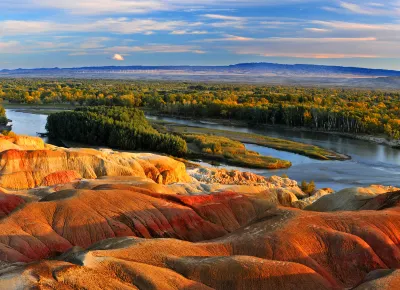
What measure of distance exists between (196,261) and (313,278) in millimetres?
5106

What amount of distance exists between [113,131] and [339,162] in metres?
34.4

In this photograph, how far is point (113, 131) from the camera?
7956 cm

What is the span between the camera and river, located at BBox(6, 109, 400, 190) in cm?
6047

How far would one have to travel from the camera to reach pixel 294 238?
2531cm

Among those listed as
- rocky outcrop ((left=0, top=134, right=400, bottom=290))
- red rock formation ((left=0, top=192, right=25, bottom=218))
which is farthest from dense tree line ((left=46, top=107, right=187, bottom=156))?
red rock formation ((left=0, top=192, right=25, bottom=218))

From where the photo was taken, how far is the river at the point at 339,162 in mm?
60469

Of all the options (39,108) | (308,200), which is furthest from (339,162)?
(39,108)

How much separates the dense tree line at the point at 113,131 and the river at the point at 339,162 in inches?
386

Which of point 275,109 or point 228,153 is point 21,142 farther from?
point 275,109

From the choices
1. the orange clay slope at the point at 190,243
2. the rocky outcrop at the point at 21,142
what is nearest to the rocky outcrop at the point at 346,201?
the orange clay slope at the point at 190,243

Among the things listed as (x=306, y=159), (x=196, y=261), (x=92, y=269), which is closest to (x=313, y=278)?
(x=196, y=261)

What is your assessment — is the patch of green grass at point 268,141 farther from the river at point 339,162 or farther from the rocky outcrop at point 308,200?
the rocky outcrop at point 308,200

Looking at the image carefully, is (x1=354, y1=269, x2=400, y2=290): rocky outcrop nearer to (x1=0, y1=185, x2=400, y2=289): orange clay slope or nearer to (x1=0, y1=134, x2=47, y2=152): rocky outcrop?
(x1=0, y1=185, x2=400, y2=289): orange clay slope

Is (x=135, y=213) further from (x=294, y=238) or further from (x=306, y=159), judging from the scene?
(x=306, y=159)
